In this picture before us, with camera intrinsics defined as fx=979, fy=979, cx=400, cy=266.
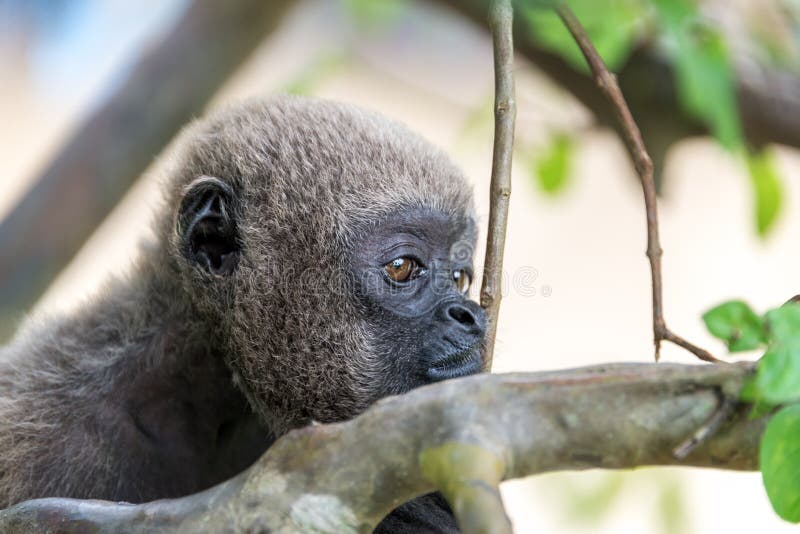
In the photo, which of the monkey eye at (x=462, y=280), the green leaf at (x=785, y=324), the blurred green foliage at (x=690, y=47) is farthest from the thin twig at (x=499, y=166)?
the green leaf at (x=785, y=324)

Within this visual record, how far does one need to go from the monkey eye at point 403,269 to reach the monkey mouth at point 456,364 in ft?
1.03

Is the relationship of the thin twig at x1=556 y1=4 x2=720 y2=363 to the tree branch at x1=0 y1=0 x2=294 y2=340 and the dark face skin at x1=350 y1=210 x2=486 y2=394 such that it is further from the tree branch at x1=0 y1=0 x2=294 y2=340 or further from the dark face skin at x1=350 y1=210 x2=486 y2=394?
the tree branch at x1=0 y1=0 x2=294 y2=340

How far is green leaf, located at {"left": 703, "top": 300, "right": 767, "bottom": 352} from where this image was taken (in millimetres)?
1820

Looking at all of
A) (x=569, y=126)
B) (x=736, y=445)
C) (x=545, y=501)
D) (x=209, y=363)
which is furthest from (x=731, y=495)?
(x=736, y=445)

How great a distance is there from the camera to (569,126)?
5.40 m

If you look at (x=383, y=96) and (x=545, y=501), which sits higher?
(x=383, y=96)

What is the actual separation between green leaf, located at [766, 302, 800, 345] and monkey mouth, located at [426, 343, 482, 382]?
4.84 ft

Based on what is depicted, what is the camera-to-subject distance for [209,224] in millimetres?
3301

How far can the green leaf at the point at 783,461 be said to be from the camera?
5.55 ft

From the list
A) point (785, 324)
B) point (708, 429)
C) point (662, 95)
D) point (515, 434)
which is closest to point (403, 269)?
point (515, 434)

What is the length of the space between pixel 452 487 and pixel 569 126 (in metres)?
3.95

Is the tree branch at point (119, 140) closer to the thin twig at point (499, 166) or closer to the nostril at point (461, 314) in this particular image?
the nostril at point (461, 314)

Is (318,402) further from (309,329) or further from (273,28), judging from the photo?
(273,28)

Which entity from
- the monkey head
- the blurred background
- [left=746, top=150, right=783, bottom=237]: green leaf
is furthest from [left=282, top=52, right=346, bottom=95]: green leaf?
[left=746, top=150, right=783, bottom=237]: green leaf
